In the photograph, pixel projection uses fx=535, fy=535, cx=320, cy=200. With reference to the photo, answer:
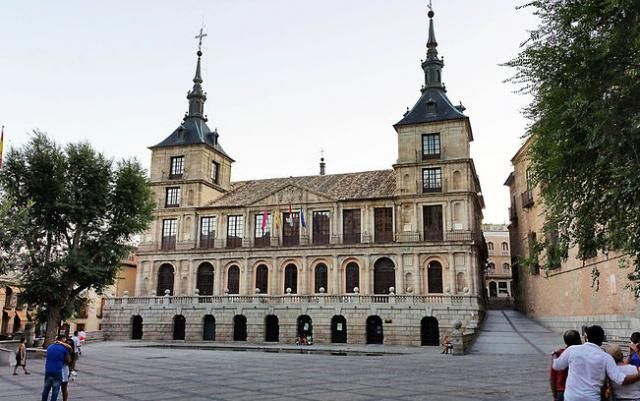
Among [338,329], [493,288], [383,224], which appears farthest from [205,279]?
[493,288]

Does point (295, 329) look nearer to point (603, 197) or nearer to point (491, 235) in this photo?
point (603, 197)

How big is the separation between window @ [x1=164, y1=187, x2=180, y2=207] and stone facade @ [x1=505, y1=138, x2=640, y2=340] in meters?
29.4

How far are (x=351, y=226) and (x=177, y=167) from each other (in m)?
17.8

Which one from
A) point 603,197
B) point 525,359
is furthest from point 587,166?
point 525,359

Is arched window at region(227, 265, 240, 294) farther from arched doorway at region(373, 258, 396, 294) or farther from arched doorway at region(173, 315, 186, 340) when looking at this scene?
arched doorway at region(373, 258, 396, 294)

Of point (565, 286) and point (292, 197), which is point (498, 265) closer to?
point (292, 197)

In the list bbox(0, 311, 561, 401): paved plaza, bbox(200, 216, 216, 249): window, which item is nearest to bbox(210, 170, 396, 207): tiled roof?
bbox(200, 216, 216, 249): window

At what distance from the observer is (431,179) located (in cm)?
4188

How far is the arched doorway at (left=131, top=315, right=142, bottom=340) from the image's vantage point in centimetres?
4441

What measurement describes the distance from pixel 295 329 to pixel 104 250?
53.2ft

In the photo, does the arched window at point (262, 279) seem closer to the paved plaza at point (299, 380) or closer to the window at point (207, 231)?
the window at point (207, 231)

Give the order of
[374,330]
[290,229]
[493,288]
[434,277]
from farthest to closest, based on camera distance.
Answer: [493,288] < [290,229] < [434,277] < [374,330]

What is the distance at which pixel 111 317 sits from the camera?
4438cm

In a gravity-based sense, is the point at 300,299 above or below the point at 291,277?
below
